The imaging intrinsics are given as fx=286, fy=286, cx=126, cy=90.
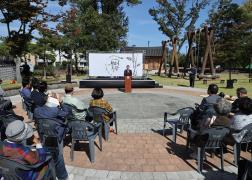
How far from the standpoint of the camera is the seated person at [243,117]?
5.49m

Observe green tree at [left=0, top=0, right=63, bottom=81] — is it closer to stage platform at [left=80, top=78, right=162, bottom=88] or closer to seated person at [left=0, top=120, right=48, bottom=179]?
stage platform at [left=80, top=78, right=162, bottom=88]

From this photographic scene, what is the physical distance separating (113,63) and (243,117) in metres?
15.8

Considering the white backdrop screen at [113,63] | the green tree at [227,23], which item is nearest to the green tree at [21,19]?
the white backdrop screen at [113,63]

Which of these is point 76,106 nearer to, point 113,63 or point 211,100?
point 211,100

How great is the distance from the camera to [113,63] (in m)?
20.8

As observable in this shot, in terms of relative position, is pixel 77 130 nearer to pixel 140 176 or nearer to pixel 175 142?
pixel 140 176

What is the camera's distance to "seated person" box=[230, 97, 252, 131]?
549 centimetres

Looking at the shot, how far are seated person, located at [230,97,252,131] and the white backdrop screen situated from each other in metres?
15.1

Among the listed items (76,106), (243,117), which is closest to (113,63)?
(76,106)

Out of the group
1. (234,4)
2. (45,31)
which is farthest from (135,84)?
(234,4)

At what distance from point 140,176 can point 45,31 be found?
21.2 meters

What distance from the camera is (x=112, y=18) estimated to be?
3725 cm

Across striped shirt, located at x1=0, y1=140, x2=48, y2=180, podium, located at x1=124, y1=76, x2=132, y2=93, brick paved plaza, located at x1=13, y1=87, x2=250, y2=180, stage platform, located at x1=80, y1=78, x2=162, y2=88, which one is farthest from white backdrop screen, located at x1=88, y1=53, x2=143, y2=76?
striped shirt, located at x1=0, y1=140, x2=48, y2=180

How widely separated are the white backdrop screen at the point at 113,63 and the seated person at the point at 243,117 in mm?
15126
